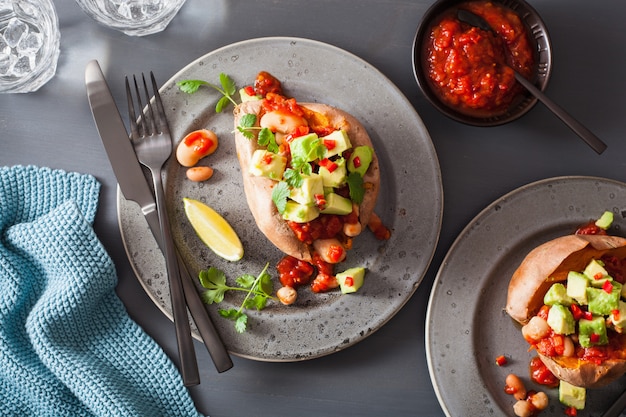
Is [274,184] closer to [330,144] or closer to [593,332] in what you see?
[330,144]

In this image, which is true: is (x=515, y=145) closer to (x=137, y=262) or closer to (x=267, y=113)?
(x=267, y=113)

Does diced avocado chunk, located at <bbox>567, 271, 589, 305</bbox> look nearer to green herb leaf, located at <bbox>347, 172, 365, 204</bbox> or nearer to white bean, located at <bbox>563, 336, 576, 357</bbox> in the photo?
white bean, located at <bbox>563, 336, 576, 357</bbox>

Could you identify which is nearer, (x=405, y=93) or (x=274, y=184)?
(x=274, y=184)

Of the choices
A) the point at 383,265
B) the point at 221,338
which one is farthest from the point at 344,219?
the point at 221,338

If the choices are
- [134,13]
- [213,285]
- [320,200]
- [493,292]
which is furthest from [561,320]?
[134,13]

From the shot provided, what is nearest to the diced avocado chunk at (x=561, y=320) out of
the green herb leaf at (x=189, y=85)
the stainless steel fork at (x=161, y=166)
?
the stainless steel fork at (x=161, y=166)
